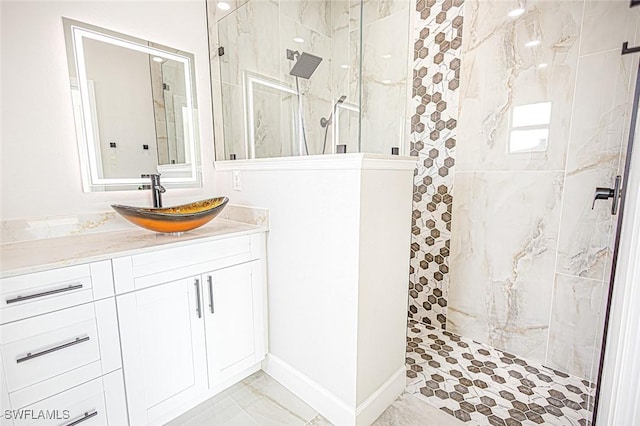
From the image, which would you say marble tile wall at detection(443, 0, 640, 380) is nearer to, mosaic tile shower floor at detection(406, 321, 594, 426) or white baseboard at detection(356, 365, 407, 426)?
mosaic tile shower floor at detection(406, 321, 594, 426)

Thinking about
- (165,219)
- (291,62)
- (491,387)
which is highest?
(291,62)

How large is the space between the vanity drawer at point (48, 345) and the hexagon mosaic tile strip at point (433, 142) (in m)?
2.09

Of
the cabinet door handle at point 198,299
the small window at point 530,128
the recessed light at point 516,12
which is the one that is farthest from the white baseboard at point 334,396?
the recessed light at point 516,12

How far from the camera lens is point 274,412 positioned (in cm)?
149

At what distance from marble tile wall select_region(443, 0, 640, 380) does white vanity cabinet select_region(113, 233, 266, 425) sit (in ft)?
4.95

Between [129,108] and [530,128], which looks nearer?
[129,108]

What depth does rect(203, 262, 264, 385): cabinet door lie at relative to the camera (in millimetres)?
1484

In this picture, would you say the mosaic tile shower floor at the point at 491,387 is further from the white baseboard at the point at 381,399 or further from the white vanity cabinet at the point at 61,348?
the white vanity cabinet at the point at 61,348

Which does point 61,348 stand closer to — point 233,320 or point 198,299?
point 198,299

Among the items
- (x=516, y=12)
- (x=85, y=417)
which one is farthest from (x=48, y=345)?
(x=516, y=12)

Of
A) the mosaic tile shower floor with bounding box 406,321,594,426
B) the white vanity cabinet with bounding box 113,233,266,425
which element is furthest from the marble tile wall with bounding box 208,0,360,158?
the mosaic tile shower floor with bounding box 406,321,594,426

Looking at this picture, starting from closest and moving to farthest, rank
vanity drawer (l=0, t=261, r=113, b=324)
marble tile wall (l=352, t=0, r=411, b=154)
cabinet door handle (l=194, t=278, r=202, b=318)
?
vanity drawer (l=0, t=261, r=113, b=324) < cabinet door handle (l=194, t=278, r=202, b=318) < marble tile wall (l=352, t=0, r=411, b=154)

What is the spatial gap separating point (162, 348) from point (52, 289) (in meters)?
0.50

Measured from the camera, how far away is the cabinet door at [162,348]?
123 cm
